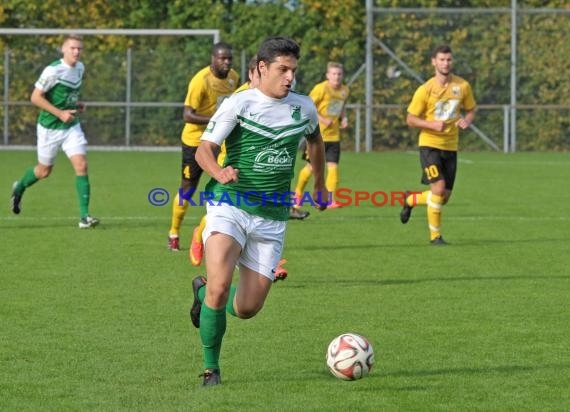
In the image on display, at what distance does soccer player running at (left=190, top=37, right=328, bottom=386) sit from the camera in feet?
22.8

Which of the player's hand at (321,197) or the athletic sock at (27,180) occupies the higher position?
the player's hand at (321,197)

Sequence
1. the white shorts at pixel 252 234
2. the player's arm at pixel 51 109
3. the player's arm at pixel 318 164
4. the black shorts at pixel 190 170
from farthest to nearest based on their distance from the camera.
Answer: the player's arm at pixel 51 109 < the black shorts at pixel 190 170 < the player's arm at pixel 318 164 < the white shorts at pixel 252 234

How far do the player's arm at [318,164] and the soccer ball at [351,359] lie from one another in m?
1.01

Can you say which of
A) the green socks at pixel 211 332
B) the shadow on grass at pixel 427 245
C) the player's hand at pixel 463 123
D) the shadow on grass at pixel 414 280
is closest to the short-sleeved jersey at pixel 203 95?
the shadow on grass at pixel 427 245

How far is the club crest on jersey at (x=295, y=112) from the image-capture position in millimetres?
7230

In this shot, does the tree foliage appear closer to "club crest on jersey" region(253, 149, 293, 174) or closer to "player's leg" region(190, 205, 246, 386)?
"club crest on jersey" region(253, 149, 293, 174)

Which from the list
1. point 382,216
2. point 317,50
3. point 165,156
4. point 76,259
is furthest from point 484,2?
point 76,259

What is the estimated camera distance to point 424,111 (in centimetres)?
1416

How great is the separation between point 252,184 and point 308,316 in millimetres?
2259

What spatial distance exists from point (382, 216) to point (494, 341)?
8957 mm

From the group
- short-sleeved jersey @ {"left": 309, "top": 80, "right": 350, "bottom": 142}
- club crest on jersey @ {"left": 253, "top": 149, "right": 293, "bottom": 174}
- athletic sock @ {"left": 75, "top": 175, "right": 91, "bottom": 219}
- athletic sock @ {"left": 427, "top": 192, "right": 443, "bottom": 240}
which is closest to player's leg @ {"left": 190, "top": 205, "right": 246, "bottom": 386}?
club crest on jersey @ {"left": 253, "top": 149, "right": 293, "bottom": 174}

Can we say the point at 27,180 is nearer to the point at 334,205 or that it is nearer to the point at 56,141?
the point at 56,141

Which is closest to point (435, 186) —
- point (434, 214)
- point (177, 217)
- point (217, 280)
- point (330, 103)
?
point (434, 214)

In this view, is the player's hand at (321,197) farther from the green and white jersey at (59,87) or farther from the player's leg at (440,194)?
the green and white jersey at (59,87)
